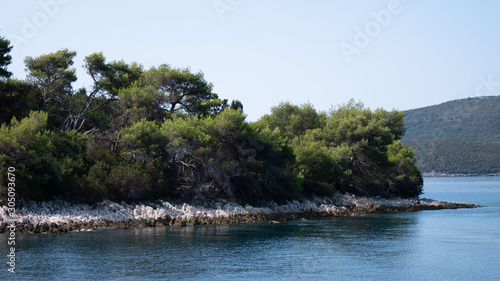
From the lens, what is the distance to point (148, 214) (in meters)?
41.8

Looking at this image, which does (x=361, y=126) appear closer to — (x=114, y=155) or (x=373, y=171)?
(x=373, y=171)

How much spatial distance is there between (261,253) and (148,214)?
13689 mm

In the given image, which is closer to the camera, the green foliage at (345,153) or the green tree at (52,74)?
the green tree at (52,74)

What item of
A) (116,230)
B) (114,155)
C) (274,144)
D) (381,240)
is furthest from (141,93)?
(381,240)

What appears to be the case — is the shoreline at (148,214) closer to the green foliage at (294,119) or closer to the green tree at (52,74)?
the green tree at (52,74)

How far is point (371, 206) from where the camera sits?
59.5 m

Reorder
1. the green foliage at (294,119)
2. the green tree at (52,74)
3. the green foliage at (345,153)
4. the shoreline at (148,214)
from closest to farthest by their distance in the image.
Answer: the shoreline at (148,214) → the green tree at (52,74) → the green foliage at (345,153) → the green foliage at (294,119)

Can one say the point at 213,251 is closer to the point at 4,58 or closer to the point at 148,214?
the point at 148,214

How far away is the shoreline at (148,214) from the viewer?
119ft

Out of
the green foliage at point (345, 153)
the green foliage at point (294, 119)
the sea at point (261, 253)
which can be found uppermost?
the green foliage at point (294, 119)

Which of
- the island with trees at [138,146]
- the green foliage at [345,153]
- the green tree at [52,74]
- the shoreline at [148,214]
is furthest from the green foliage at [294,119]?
the green tree at [52,74]

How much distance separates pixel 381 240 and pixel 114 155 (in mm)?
21858

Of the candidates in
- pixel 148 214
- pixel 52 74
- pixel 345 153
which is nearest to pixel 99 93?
pixel 52 74

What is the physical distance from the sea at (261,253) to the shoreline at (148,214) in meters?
1.52
